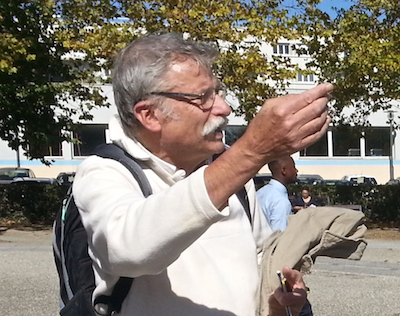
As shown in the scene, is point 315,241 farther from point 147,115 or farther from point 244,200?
point 147,115

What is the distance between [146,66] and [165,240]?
24.8 inches

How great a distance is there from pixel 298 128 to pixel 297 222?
3.56ft

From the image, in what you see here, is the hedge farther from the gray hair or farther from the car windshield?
the gray hair

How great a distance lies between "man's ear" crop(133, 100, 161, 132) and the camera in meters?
1.81

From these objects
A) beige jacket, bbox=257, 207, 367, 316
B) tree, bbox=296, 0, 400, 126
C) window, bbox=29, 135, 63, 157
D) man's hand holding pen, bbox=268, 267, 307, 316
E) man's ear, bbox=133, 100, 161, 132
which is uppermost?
tree, bbox=296, 0, 400, 126

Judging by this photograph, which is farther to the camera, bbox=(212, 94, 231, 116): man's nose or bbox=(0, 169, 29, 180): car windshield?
bbox=(0, 169, 29, 180): car windshield

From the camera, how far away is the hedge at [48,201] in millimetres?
17984

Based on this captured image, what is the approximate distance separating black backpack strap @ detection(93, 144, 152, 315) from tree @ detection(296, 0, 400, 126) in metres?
13.3

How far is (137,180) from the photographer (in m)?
1.74

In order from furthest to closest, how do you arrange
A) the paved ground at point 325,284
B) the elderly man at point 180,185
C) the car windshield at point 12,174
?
the car windshield at point 12,174 < the paved ground at point 325,284 < the elderly man at point 180,185

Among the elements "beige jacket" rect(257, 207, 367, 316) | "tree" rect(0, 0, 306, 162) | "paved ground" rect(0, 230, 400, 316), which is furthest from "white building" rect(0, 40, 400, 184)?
"beige jacket" rect(257, 207, 367, 316)

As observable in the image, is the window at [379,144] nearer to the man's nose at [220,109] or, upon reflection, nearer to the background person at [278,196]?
the background person at [278,196]

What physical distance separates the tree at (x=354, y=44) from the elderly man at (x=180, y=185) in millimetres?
13205

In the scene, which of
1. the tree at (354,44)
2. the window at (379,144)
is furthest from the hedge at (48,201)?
the window at (379,144)
